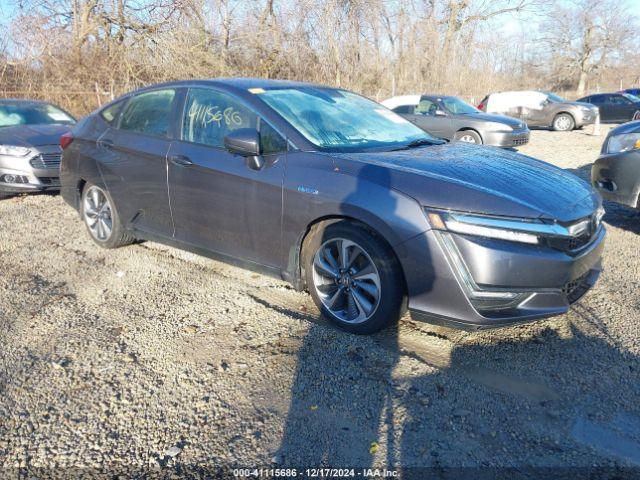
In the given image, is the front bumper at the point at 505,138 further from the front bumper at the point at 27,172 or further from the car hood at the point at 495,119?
the front bumper at the point at 27,172

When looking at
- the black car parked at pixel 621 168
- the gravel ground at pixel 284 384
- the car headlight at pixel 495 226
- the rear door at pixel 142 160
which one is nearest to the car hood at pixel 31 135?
the rear door at pixel 142 160

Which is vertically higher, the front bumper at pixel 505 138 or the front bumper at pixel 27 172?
the front bumper at pixel 505 138

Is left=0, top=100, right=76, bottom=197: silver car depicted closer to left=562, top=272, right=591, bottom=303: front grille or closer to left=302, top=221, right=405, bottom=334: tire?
left=302, top=221, right=405, bottom=334: tire

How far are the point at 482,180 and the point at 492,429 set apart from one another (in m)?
1.37

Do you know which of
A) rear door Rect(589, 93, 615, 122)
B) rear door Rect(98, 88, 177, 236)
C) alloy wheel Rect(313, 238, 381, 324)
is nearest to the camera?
alloy wheel Rect(313, 238, 381, 324)

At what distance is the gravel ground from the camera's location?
2273 millimetres

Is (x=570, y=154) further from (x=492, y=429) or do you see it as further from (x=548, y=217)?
(x=492, y=429)

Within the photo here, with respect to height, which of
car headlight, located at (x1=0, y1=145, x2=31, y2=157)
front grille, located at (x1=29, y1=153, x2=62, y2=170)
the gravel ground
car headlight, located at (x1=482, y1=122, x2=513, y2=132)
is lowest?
the gravel ground

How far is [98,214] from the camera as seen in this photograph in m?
5.00

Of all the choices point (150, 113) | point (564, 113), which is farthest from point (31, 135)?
point (564, 113)

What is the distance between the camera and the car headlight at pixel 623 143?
5176 millimetres

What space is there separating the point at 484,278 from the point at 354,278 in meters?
0.81

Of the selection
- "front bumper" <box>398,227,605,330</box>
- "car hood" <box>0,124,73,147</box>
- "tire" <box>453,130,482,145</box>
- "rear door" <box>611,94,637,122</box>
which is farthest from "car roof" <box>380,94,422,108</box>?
"rear door" <box>611,94,637,122</box>

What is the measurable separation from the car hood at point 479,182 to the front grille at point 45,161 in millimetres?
5680
